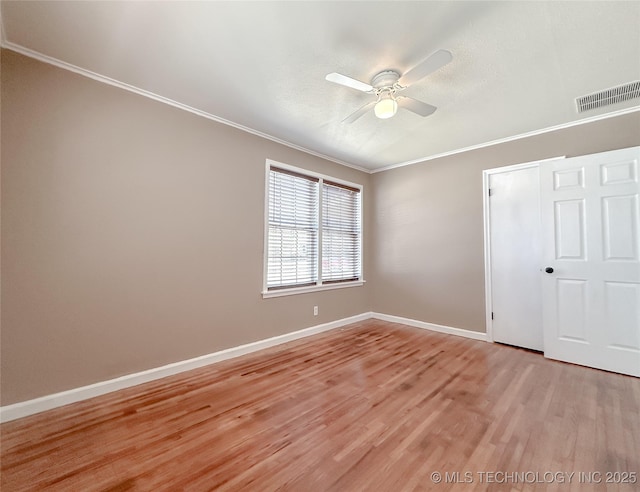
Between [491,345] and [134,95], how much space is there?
4.79 meters

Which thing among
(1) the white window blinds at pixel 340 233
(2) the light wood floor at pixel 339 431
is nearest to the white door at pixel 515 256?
(2) the light wood floor at pixel 339 431

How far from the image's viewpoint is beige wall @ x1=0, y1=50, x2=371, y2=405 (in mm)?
1903

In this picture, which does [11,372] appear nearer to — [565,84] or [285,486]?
[285,486]

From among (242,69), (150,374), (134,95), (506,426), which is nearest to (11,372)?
(150,374)

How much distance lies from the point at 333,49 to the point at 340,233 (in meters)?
2.73

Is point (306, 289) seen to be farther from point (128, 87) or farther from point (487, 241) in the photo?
point (128, 87)

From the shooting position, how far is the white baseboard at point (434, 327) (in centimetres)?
357

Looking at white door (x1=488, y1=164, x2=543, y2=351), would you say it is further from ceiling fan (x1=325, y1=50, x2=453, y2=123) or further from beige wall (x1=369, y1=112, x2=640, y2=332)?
ceiling fan (x1=325, y1=50, x2=453, y2=123)

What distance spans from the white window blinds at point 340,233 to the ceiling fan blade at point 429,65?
225 centimetres

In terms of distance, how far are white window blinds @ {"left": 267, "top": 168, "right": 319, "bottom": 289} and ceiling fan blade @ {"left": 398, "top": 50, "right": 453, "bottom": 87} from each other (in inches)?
77.1

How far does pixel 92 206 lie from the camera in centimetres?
218

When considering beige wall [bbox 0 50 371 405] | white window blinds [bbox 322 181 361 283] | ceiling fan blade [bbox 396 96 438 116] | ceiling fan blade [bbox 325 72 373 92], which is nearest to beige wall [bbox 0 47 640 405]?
beige wall [bbox 0 50 371 405]

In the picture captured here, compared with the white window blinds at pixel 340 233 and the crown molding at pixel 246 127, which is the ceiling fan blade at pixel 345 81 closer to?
the crown molding at pixel 246 127

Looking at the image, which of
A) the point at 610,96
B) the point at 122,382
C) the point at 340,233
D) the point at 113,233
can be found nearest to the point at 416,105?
the point at 610,96
